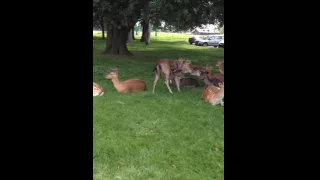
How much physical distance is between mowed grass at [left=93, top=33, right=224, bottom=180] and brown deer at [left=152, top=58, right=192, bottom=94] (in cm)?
41

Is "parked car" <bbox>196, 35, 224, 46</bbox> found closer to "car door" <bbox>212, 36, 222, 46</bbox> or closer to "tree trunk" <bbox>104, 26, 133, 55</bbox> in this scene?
"car door" <bbox>212, 36, 222, 46</bbox>

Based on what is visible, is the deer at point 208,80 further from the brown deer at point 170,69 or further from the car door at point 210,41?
the car door at point 210,41

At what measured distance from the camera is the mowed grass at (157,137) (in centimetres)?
441

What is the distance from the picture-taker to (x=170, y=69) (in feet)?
30.5

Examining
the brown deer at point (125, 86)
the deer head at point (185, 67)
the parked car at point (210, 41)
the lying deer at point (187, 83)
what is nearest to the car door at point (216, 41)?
the parked car at point (210, 41)

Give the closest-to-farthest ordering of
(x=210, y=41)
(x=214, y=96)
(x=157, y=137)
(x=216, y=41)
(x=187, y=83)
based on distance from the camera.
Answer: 1. (x=157, y=137)
2. (x=214, y=96)
3. (x=187, y=83)
4. (x=216, y=41)
5. (x=210, y=41)

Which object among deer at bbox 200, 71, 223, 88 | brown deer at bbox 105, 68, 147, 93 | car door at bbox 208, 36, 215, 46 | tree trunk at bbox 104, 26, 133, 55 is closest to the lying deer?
deer at bbox 200, 71, 223, 88

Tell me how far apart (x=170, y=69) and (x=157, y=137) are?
380cm

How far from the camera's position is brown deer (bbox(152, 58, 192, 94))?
30.0 feet

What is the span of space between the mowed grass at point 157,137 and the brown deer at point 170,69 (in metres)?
0.41

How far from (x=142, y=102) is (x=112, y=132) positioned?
2324 mm

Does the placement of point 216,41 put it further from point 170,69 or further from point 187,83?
point 170,69

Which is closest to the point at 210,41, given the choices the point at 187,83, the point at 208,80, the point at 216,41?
the point at 216,41
